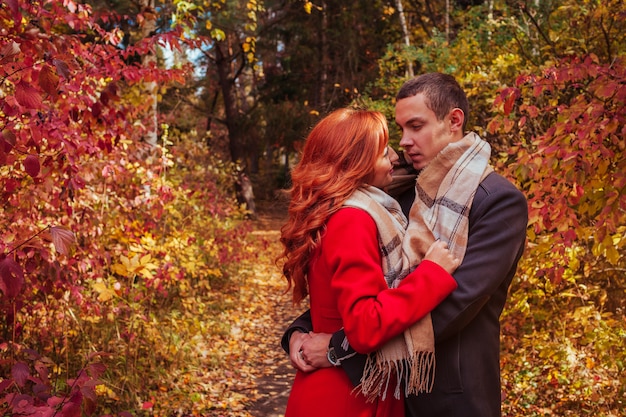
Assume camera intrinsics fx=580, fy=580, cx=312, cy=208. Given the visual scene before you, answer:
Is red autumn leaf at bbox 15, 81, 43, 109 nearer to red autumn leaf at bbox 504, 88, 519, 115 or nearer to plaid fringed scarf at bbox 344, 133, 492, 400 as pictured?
plaid fringed scarf at bbox 344, 133, 492, 400

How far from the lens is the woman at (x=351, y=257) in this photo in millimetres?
1931

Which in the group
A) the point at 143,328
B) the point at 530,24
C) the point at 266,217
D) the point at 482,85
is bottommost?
the point at 266,217

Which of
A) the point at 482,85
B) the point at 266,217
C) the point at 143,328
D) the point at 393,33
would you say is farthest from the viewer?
the point at 266,217

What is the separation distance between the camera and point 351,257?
→ 2.02 m

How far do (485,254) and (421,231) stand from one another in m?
0.25

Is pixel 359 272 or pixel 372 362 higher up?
pixel 359 272

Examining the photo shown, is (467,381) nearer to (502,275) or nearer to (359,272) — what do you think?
(502,275)

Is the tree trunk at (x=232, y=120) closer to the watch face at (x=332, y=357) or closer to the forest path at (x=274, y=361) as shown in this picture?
the forest path at (x=274, y=361)

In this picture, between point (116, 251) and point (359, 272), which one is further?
point (116, 251)

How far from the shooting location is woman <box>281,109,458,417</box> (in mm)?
1931

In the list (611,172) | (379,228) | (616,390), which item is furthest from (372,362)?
(616,390)

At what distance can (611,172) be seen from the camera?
3.57 metres

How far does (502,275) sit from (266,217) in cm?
1938

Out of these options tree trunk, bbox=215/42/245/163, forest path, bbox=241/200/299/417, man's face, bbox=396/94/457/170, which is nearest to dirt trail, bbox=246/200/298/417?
forest path, bbox=241/200/299/417
